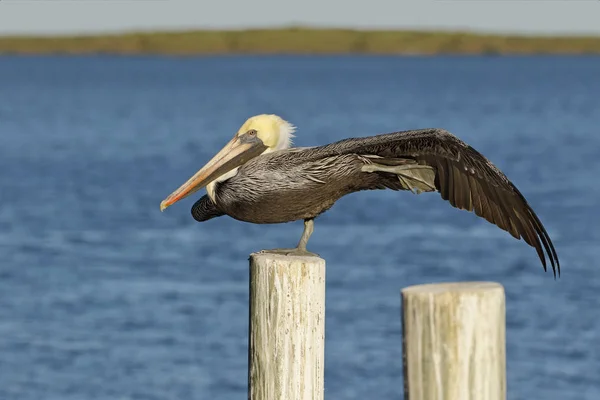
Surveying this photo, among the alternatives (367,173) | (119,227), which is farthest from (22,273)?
(367,173)

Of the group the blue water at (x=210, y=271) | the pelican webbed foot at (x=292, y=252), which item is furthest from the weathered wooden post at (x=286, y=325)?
the blue water at (x=210, y=271)

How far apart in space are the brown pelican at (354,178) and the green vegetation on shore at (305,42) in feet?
423

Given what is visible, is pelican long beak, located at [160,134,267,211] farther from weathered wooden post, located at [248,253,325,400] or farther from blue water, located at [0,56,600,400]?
blue water, located at [0,56,600,400]

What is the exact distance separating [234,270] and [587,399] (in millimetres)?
5815

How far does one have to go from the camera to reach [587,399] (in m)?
10.2

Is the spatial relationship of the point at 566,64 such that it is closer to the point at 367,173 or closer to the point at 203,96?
the point at 203,96

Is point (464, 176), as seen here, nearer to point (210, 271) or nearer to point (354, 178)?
point (354, 178)

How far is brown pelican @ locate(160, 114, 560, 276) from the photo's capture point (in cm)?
581

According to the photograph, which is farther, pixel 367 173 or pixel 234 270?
pixel 234 270

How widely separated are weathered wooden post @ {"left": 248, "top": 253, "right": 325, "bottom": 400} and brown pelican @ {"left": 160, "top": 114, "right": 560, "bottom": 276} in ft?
2.01

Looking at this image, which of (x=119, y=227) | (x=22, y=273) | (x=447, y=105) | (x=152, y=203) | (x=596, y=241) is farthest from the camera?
(x=447, y=105)

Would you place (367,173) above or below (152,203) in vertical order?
below

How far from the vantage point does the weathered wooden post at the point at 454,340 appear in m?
4.11

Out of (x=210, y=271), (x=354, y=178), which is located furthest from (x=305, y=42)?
(x=354, y=178)
